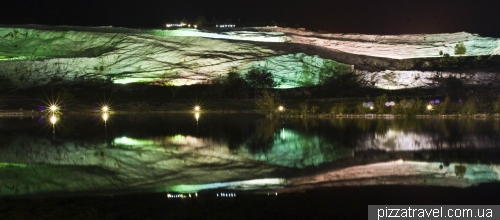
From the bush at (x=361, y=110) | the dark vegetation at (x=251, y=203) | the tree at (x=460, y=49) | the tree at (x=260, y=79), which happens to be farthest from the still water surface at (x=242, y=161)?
the tree at (x=460, y=49)

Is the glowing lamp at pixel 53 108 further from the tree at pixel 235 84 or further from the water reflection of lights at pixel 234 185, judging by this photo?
the water reflection of lights at pixel 234 185

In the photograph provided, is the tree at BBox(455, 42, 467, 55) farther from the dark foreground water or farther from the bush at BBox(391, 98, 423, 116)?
the dark foreground water

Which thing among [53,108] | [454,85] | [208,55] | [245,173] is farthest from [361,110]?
[208,55]

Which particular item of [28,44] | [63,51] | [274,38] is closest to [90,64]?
[63,51]

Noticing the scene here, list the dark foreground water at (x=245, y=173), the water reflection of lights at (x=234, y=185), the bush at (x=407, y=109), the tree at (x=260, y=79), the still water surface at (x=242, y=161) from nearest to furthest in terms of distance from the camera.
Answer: the dark foreground water at (x=245, y=173) → the water reflection of lights at (x=234, y=185) → the still water surface at (x=242, y=161) → the bush at (x=407, y=109) → the tree at (x=260, y=79)

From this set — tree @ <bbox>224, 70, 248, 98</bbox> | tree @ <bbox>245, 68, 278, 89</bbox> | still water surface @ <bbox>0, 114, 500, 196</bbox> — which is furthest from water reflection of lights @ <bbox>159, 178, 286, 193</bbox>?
tree @ <bbox>245, 68, 278, 89</bbox>

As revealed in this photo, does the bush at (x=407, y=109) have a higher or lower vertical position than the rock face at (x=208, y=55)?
lower

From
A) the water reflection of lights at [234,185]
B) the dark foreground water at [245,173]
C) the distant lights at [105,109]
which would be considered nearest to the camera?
the dark foreground water at [245,173]
